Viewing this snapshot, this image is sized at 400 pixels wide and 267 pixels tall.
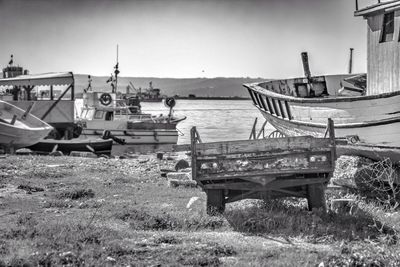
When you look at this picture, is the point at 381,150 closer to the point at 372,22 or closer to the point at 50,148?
the point at 372,22

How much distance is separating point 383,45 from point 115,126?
2606cm

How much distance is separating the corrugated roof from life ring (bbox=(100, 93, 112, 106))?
26.9m

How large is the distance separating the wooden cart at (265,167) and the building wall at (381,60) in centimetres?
653

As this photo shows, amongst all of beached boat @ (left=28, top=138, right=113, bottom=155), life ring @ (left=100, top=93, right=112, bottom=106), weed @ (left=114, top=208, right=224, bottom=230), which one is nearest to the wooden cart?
weed @ (left=114, top=208, right=224, bottom=230)

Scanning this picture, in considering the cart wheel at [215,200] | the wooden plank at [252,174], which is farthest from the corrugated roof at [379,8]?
the cart wheel at [215,200]

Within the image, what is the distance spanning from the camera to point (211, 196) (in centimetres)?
958

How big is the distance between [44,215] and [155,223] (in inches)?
88.1

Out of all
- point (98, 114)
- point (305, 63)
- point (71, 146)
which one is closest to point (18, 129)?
point (71, 146)

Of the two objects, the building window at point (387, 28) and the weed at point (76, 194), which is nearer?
the weed at point (76, 194)

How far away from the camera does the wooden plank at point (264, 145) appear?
360 inches

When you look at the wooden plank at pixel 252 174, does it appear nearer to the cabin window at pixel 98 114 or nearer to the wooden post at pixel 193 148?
the wooden post at pixel 193 148

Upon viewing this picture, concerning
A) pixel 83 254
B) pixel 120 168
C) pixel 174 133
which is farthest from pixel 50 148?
pixel 83 254

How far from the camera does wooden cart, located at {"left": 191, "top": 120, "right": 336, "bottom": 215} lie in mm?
9086

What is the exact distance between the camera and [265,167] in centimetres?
917
